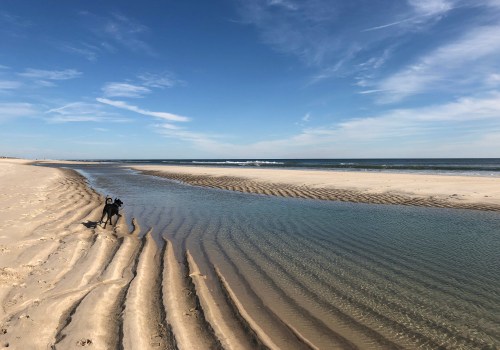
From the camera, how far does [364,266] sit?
7680 mm

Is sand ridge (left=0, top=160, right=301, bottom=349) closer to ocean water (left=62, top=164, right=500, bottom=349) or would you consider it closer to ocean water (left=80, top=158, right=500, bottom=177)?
ocean water (left=62, top=164, right=500, bottom=349)

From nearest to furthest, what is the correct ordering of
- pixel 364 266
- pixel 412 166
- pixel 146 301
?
1. pixel 146 301
2. pixel 364 266
3. pixel 412 166

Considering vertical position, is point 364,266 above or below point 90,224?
below

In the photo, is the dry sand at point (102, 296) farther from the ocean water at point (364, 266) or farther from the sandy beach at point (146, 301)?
the ocean water at point (364, 266)

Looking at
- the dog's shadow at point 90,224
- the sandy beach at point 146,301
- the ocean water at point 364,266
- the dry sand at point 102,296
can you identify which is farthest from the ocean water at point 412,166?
the dry sand at point 102,296

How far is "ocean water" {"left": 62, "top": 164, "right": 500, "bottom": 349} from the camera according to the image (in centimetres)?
501

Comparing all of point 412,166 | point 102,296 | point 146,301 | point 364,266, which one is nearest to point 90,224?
point 102,296

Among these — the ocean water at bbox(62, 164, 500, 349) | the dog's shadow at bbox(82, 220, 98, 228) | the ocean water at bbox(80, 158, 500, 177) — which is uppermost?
the ocean water at bbox(80, 158, 500, 177)

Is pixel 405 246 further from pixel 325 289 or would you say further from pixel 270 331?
→ pixel 270 331

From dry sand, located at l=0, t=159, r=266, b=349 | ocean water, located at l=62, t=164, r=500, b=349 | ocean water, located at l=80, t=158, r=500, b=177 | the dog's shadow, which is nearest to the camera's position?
dry sand, located at l=0, t=159, r=266, b=349

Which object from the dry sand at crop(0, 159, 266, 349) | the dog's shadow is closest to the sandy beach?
the dry sand at crop(0, 159, 266, 349)

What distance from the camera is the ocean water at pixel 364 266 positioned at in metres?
5.01

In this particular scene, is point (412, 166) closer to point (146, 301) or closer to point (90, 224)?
point (90, 224)

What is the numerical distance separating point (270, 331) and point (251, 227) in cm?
707
